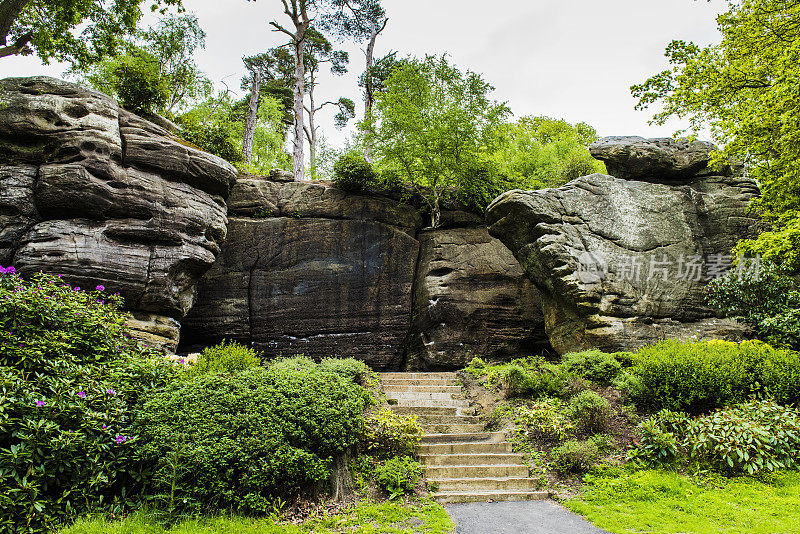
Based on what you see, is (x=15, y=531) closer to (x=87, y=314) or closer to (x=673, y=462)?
(x=87, y=314)

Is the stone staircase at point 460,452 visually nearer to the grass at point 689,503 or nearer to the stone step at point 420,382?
the stone step at point 420,382

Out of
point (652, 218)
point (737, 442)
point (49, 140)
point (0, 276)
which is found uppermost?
point (49, 140)

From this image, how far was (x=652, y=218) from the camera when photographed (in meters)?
12.4

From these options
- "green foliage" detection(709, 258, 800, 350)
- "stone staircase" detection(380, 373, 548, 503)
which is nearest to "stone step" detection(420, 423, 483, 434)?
"stone staircase" detection(380, 373, 548, 503)

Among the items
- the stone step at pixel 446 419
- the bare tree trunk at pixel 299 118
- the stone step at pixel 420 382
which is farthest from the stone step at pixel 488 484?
the bare tree trunk at pixel 299 118

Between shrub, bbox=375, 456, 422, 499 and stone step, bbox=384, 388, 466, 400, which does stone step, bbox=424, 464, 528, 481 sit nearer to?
shrub, bbox=375, 456, 422, 499

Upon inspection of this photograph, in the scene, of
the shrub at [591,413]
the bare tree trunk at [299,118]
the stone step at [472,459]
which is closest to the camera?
the stone step at [472,459]

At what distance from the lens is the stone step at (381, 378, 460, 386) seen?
35.7 ft

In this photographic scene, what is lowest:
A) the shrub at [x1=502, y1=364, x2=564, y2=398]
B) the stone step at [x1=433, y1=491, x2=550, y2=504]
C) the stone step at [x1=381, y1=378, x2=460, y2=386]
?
the stone step at [x1=433, y1=491, x2=550, y2=504]

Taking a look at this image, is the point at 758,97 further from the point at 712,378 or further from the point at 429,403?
the point at 429,403

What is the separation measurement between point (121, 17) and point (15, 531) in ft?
37.5

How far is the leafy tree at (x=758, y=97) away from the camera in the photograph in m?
9.58

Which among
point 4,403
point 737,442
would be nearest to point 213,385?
point 4,403

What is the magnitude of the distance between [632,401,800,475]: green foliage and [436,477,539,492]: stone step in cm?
190
